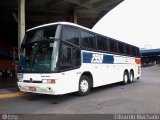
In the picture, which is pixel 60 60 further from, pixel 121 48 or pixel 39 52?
pixel 121 48

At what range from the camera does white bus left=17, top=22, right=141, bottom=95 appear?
877 cm

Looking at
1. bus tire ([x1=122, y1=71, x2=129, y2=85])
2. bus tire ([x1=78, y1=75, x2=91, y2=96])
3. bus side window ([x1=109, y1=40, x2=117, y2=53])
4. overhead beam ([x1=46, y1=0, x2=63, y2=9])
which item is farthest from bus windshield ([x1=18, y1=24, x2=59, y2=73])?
overhead beam ([x1=46, y1=0, x2=63, y2=9])

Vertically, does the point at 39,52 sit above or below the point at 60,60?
above

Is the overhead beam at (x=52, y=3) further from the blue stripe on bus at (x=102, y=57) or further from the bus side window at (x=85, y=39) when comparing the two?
the bus side window at (x=85, y=39)

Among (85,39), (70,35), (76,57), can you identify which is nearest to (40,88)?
(76,57)

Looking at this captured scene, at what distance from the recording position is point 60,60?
8.82m

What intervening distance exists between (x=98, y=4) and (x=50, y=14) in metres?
5.32

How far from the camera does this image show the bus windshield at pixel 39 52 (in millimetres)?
8766

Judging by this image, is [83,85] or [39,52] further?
[83,85]

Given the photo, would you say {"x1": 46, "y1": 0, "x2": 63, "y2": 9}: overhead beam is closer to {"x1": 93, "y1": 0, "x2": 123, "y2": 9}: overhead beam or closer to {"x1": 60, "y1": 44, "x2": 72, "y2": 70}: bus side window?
{"x1": 93, "y1": 0, "x2": 123, "y2": 9}: overhead beam

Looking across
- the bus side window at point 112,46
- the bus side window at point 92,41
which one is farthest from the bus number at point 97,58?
the bus side window at point 112,46

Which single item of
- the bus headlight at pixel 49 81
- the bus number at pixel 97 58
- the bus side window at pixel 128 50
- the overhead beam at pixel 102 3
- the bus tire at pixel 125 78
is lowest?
the bus tire at pixel 125 78

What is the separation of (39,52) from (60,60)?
1053 mm

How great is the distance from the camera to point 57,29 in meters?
9.15
